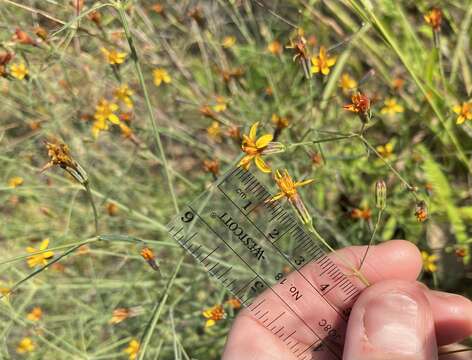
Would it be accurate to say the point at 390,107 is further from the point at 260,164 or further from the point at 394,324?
the point at 394,324

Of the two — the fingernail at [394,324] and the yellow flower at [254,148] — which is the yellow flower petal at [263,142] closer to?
the yellow flower at [254,148]

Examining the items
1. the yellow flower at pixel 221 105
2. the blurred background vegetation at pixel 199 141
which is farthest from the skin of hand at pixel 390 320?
the yellow flower at pixel 221 105

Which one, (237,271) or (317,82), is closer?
(237,271)

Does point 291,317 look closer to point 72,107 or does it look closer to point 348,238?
point 348,238

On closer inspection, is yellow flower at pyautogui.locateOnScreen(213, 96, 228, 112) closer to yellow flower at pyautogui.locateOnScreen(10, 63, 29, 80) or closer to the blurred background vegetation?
the blurred background vegetation

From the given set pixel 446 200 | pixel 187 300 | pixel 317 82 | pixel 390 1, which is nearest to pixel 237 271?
pixel 187 300

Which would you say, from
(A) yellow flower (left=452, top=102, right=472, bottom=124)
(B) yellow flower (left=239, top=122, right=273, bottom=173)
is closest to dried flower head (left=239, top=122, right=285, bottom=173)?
(B) yellow flower (left=239, top=122, right=273, bottom=173)

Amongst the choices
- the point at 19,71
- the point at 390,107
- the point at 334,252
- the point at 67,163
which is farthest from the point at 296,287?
the point at 19,71
